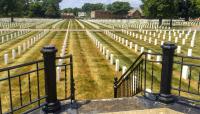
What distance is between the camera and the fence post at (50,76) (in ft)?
21.3

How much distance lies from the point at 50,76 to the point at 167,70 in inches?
128

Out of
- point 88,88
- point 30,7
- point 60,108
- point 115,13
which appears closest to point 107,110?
point 60,108

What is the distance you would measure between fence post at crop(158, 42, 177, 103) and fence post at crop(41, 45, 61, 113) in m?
3.00

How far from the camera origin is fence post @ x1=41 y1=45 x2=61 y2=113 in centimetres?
649

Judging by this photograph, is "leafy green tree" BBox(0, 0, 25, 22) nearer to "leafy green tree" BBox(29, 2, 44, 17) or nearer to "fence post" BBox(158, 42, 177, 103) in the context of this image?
"leafy green tree" BBox(29, 2, 44, 17)

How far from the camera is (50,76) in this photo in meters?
6.62

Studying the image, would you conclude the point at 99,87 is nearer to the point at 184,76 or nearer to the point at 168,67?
the point at 184,76

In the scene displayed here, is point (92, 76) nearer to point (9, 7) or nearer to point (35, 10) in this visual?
point (9, 7)

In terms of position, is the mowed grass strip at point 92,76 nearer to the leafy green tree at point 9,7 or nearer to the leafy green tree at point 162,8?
the leafy green tree at point 162,8

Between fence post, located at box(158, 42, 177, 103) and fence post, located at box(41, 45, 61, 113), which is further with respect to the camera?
fence post, located at box(158, 42, 177, 103)

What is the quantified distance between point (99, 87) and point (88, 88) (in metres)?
0.53

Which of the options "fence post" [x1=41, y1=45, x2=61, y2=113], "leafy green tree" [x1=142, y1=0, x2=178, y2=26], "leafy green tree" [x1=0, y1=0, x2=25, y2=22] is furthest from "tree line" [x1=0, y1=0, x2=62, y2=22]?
"fence post" [x1=41, y1=45, x2=61, y2=113]

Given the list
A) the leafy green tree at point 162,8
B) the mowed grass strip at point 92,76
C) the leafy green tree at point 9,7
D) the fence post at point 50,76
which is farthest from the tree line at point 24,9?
the fence post at point 50,76

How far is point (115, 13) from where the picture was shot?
166m
